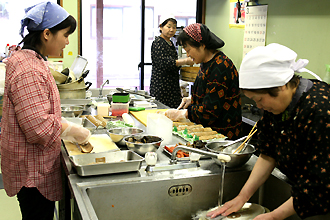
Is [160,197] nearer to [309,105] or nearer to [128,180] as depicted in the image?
[128,180]

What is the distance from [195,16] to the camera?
640 centimetres

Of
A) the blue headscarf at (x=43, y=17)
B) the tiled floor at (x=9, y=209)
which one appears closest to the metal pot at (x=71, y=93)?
the tiled floor at (x=9, y=209)

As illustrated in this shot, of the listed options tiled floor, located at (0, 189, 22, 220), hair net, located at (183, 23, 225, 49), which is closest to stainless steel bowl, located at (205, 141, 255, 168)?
hair net, located at (183, 23, 225, 49)

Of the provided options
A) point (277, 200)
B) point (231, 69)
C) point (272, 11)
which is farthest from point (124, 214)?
point (272, 11)

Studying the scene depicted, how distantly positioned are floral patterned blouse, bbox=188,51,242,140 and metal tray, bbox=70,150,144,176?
913mm

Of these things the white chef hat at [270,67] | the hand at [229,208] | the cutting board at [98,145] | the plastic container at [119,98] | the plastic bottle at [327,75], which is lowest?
the hand at [229,208]

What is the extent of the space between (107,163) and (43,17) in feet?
2.74

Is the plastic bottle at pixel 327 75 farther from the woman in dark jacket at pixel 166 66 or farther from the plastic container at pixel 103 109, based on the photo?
the plastic container at pixel 103 109

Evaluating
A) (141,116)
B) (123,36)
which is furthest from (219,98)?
(123,36)

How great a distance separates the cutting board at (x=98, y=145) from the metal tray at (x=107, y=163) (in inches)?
6.5

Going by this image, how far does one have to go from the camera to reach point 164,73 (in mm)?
4852

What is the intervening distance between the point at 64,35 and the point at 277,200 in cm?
144

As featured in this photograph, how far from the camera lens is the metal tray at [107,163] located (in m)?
1.53

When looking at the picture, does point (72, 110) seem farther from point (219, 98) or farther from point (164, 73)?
point (164, 73)
